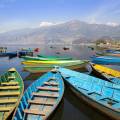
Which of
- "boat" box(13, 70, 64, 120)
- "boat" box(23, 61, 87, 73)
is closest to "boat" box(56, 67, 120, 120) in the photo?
"boat" box(13, 70, 64, 120)

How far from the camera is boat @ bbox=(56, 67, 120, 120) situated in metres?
11.9

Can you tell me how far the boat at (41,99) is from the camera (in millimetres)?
11250

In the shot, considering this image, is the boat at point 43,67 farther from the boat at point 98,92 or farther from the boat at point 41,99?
the boat at point 41,99

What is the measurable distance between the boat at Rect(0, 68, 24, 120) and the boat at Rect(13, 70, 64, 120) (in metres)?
0.53

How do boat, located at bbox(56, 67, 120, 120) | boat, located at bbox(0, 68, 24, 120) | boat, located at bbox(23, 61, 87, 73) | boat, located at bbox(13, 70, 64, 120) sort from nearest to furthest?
boat, located at bbox(13, 70, 64, 120)
boat, located at bbox(0, 68, 24, 120)
boat, located at bbox(56, 67, 120, 120)
boat, located at bbox(23, 61, 87, 73)

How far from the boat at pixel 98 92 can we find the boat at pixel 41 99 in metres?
1.37

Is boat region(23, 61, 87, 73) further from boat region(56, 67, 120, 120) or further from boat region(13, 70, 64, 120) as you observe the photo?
boat region(13, 70, 64, 120)

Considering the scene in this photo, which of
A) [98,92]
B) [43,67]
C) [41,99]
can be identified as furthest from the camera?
Answer: [43,67]

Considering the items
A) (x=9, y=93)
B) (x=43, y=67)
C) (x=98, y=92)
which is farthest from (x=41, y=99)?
(x=43, y=67)

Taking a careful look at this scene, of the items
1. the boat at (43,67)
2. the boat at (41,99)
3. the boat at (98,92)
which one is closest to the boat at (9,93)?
the boat at (41,99)

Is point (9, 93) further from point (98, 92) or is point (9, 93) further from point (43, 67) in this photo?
point (43, 67)

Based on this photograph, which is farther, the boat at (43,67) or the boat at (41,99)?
the boat at (43,67)

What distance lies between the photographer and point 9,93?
1408cm

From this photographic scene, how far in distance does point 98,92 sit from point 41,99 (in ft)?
14.4
